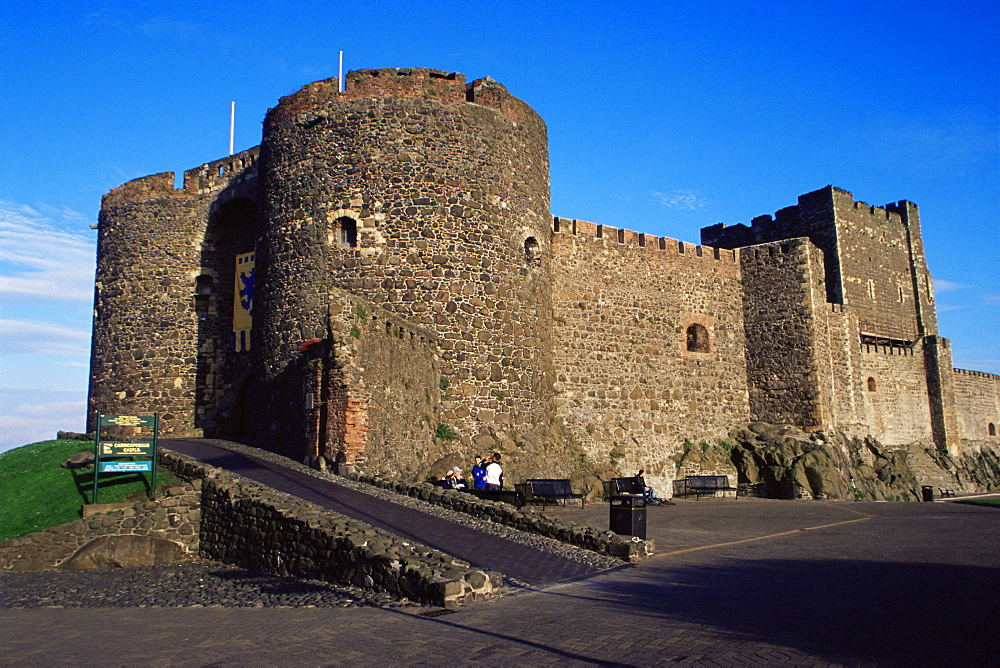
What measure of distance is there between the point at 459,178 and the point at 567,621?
44.8 feet

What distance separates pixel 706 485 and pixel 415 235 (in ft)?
36.2

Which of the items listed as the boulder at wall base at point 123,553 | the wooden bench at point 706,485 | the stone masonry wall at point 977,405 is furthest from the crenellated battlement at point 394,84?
the stone masonry wall at point 977,405

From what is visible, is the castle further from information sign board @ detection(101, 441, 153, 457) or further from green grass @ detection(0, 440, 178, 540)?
green grass @ detection(0, 440, 178, 540)

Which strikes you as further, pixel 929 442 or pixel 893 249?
pixel 893 249

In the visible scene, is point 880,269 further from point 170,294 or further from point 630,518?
point 170,294

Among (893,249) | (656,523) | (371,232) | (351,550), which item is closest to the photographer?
(351,550)

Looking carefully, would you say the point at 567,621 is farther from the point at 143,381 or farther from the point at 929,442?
the point at 929,442

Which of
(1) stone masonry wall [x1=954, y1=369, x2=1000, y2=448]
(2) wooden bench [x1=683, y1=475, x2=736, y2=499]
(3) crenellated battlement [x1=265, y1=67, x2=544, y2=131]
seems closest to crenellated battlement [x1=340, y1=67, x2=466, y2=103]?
(3) crenellated battlement [x1=265, y1=67, x2=544, y2=131]

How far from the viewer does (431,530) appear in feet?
36.6

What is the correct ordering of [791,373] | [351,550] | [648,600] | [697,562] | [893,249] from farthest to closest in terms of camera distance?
1. [893,249]
2. [791,373]
3. [697,562]
4. [351,550]
5. [648,600]

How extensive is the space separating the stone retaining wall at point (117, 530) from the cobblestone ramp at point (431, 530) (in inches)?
51.9

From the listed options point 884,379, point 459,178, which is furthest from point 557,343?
point 884,379

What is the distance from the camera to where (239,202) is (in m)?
24.6

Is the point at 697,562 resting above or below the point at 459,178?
Result: below
